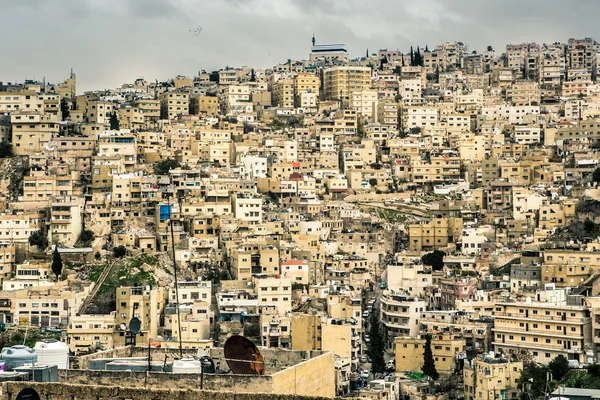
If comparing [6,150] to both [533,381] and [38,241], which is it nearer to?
[38,241]

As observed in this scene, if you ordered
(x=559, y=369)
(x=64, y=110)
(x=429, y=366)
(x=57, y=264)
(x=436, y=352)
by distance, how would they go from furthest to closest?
(x=64, y=110) → (x=57, y=264) → (x=436, y=352) → (x=429, y=366) → (x=559, y=369)

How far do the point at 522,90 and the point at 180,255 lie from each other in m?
42.0

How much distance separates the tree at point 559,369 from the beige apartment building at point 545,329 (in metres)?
2.32

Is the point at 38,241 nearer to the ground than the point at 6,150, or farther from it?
→ nearer to the ground

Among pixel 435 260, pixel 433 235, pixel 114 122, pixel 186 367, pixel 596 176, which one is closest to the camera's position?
pixel 186 367

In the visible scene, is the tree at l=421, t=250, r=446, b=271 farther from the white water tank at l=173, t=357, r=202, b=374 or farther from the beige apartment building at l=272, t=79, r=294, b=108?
the white water tank at l=173, t=357, r=202, b=374

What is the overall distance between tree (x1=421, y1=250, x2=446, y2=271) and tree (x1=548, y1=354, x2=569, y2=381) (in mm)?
14922

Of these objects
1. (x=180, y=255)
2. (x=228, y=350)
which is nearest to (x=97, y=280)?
(x=180, y=255)

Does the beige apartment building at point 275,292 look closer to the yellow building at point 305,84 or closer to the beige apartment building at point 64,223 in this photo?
the beige apartment building at point 64,223

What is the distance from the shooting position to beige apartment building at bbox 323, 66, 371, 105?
269 ft

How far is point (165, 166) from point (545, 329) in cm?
2663

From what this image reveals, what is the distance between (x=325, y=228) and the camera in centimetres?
5375

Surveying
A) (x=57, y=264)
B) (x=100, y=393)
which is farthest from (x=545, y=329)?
(x=100, y=393)

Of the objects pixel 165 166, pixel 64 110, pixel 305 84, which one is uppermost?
pixel 305 84
